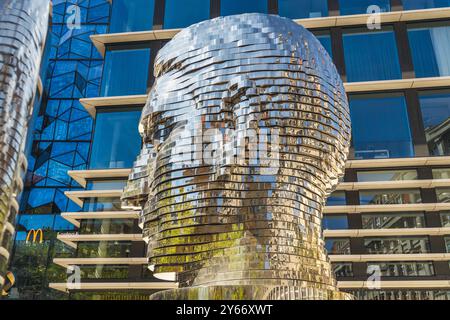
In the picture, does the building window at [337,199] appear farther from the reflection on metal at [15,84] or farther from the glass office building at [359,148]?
the reflection on metal at [15,84]

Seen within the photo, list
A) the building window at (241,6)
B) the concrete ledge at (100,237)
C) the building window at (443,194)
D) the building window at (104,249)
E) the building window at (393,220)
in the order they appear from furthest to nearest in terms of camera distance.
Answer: the building window at (241,6), the building window at (104,249), the concrete ledge at (100,237), the building window at (443,194), the building window at (393,220)

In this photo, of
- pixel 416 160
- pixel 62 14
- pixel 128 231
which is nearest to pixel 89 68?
pixel 62 14

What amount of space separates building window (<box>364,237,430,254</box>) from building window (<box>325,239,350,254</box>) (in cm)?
60

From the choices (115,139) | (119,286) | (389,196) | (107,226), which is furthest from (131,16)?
(389,196)

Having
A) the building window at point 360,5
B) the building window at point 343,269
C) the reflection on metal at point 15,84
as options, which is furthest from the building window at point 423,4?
the reflection on metal at point 15,84

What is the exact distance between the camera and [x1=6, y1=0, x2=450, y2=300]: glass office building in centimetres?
1349

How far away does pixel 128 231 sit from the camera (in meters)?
14.8

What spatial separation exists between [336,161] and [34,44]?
93.6 inches

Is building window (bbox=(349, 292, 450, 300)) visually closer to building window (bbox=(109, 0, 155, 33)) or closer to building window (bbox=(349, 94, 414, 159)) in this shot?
building window (bbox=(349, 94, 414, 159))

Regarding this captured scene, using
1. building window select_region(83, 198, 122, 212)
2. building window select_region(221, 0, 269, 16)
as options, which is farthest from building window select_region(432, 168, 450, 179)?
building window select_region(83, 198, 122, 212)

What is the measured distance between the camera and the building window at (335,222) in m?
13.9

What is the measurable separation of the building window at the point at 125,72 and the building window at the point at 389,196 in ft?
28.1

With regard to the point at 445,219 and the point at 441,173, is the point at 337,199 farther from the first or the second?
the point at 441,173

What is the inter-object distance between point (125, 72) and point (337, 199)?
906 cm
